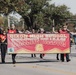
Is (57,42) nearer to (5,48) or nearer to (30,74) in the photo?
(5,48)

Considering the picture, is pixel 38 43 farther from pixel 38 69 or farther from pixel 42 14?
pixel 42 14

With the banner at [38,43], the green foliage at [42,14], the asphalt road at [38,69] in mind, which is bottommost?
the asphalt road at [38,69]

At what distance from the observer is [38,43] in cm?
2031

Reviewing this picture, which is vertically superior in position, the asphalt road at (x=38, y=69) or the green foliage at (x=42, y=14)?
the green foliage at (x=42, y=14)

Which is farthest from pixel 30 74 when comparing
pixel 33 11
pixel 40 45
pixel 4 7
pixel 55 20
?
pixel 55 20

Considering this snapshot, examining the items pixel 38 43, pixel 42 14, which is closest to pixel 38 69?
pixel 38 43

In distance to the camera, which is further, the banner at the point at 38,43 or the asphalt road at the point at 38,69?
the banner at the point at 38,43

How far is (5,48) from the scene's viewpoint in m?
20.4

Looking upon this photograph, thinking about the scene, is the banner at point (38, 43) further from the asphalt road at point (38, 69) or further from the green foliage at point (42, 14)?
the green foliage at point (42, 14)

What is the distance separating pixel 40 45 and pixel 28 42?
60cm

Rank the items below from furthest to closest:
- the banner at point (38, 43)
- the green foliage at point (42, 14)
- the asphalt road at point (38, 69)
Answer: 1. the green foliage at point (42, 14)
2. the banner at point (38, 43)
3. the asphalt road at point (38, 69)

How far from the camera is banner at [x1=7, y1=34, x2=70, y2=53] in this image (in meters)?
20.1

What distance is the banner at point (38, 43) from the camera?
20125mm

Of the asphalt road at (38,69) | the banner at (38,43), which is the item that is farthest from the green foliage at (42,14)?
the asphalt road at (38,69)
